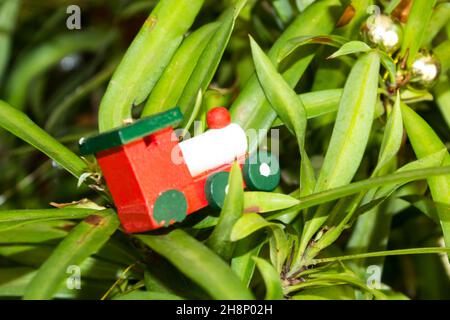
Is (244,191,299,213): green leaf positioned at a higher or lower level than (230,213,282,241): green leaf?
higher

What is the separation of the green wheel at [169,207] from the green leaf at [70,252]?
0.06 meters

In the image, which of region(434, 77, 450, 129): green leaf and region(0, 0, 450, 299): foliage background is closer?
region(0, 0, 450, 299): foliage background

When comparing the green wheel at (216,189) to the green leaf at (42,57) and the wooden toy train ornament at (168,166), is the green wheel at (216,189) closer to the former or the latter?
the wooden toy train ornament at (168,166)

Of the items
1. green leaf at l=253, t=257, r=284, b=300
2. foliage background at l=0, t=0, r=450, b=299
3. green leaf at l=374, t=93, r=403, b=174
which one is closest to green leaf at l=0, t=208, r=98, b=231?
foliage background at l=0, t=0, r=450, b=299

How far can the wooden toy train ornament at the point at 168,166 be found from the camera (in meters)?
0.66

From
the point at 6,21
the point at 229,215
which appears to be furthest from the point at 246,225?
the point at 6,21

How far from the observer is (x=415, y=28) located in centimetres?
88

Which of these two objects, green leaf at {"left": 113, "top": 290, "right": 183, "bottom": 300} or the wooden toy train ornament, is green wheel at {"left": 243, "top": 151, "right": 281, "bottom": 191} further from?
green leaf at {"left": 113, "top": 290, "right": 183, "bottom": 300}

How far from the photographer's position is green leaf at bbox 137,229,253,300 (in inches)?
22.6

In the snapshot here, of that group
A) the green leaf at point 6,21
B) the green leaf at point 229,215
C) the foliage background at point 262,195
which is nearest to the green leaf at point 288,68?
the foliage background at point 262,195

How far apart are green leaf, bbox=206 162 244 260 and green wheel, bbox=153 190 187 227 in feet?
0.13
